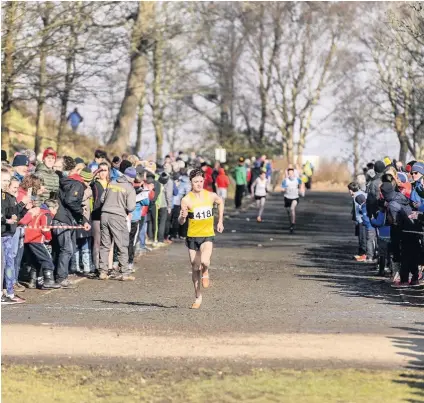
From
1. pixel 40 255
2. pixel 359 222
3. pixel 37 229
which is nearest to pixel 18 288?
pixel 40 255

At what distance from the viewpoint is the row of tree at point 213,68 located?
31.1 metres

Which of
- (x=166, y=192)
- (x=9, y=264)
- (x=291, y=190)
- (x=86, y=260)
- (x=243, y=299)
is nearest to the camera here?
(x=9, y=264)

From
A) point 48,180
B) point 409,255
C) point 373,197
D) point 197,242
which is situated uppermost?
point 48,180

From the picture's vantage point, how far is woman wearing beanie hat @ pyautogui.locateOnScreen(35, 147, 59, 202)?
20.6 meters

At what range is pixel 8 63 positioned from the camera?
2942cm

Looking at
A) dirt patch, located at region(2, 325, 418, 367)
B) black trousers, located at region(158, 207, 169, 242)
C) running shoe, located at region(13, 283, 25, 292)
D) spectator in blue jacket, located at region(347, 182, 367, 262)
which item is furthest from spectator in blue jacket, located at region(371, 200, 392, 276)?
black trousers, located at region(158, 207, 169, 242)

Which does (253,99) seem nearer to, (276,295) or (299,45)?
(299,45)

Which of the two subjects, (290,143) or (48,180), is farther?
(290,143)

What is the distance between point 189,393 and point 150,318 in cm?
506

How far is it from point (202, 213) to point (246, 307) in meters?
1.37

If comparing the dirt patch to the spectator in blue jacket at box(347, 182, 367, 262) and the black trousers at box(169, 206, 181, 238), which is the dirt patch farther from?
the black trousers at box(169, 206, 181, 238)

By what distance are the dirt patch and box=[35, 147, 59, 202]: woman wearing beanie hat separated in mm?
5986

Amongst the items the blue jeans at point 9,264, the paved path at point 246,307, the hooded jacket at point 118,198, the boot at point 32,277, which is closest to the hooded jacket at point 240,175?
the paved path at point 246,307

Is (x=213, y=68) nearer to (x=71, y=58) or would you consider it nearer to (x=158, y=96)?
(x=158, y=96)
